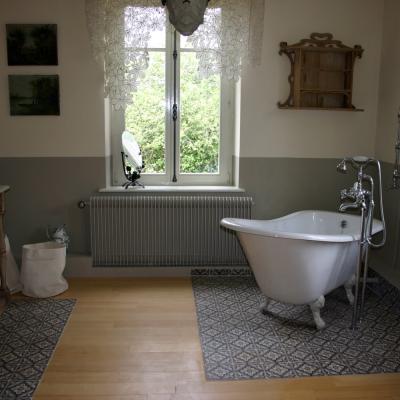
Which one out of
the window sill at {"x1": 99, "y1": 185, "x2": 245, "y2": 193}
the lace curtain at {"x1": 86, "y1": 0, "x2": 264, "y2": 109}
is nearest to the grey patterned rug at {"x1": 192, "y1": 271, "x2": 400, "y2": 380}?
the window sill at {"x1": 99, "y1": 185, "x2": 245, "y2": 193}

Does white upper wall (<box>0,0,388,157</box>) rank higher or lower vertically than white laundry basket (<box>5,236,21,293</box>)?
higher

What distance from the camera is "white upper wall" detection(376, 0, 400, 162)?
386 cm

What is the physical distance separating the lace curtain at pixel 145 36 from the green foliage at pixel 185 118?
323 millimetres

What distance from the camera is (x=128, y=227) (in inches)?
162

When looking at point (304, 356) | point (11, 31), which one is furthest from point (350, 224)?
point (11, 31)

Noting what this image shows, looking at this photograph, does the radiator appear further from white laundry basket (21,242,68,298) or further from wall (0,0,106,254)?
white laundry basket (21,242,68,298)

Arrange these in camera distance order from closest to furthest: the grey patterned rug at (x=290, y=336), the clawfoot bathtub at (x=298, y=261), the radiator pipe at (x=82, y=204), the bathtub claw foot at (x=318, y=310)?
the grey patterned rug at (x=290, y=336), the clawfoot bathtub at (x=298, y=261), the bathtub claw foot at (x=318, y=310), the radiator pipe at (x=82, y=204)

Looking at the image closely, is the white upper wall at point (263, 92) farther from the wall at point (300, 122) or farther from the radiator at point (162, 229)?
the radiator at point (162, 229)

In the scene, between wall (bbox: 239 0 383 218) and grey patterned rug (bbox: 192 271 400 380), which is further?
wall (bbox: 239 0 383 218)

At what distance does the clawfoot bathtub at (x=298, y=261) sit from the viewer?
9.86 feet

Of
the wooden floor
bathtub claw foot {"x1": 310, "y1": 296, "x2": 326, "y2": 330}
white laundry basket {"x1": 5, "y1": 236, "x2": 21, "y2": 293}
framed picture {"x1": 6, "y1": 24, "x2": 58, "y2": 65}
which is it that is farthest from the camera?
framed picture {"x1": 6, "y1": 24, "x2": 58, "y2": 65}

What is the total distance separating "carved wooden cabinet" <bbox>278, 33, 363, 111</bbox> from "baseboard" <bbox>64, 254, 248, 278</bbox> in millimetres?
1595

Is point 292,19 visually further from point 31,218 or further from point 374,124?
point 31,218

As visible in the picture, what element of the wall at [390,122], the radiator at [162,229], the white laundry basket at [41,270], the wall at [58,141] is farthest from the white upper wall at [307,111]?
the white laundry basket at [41,270]
